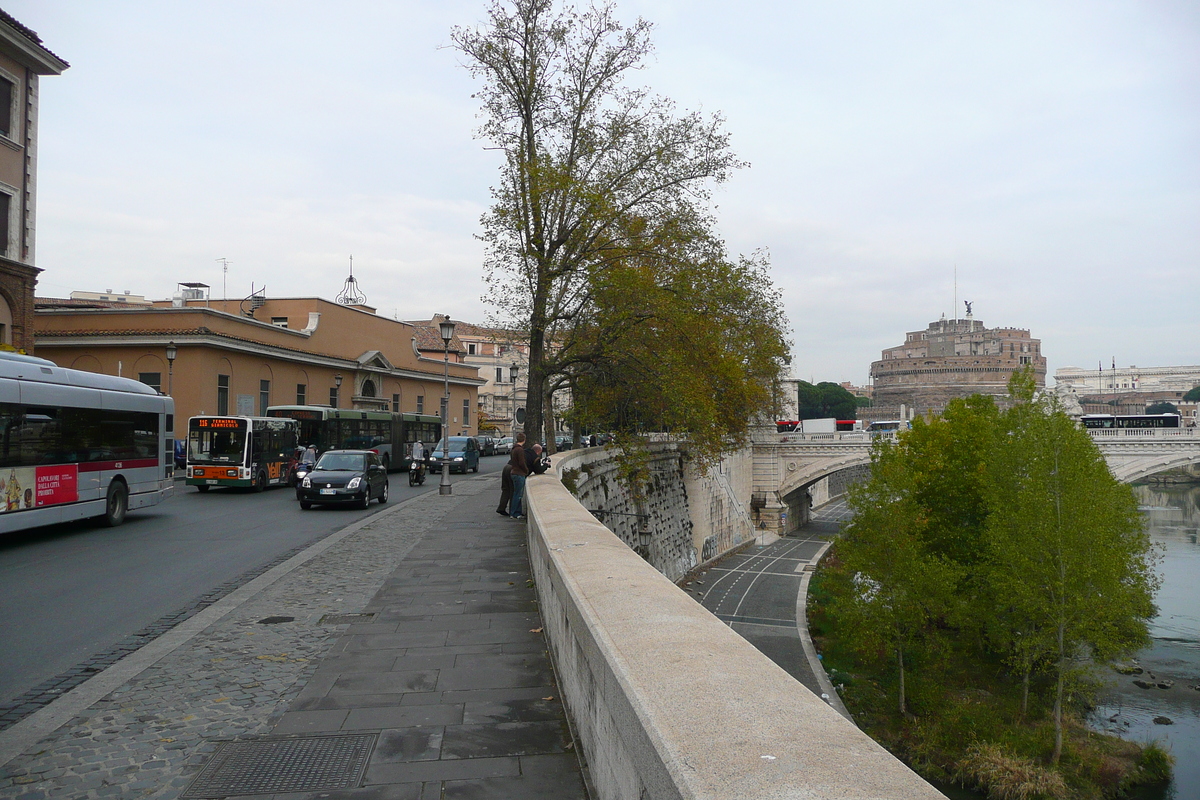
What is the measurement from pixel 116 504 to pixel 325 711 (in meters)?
13.9

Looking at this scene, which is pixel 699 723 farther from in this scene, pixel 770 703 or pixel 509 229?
pixel 509 229

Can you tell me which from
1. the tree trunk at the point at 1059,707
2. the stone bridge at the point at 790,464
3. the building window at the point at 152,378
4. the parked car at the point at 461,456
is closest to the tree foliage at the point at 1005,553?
the tree trunk at the point at 1059,707

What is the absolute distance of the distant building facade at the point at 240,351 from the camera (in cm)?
3412

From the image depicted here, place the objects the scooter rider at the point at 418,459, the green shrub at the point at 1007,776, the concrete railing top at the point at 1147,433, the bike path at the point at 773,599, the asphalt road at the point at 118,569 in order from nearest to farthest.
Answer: the asphalt road at the point at 118,569 < the green shrub at the point at 1007,776 < the scooter rider at the point at 418,459 < the bike path at the point at 773,599 < the concrete railing top at the point at 1147,433

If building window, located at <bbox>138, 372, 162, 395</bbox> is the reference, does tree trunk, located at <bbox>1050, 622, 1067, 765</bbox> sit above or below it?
below

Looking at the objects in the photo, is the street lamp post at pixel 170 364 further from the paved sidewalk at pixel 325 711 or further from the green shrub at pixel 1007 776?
the green shrub at pixel 1007 776

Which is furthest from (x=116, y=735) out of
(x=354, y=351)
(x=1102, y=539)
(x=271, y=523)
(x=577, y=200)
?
(x=354, y=351)

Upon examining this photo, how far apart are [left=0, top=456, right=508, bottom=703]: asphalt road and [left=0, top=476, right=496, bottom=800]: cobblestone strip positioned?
1.01 metres

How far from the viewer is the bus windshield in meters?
25.2

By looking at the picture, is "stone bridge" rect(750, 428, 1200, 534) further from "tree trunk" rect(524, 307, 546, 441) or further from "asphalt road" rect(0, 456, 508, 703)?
"asphalt road" rect(0, 456, 508, 703)

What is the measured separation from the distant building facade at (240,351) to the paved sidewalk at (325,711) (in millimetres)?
22723

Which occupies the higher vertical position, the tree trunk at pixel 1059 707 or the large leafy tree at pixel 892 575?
the large leafy tree at pixel 892 575

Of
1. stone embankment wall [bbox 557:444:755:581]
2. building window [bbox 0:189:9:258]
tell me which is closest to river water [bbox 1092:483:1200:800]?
stone embankment wall [bbox 557:444:755:581]

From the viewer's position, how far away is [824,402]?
127062 mm
